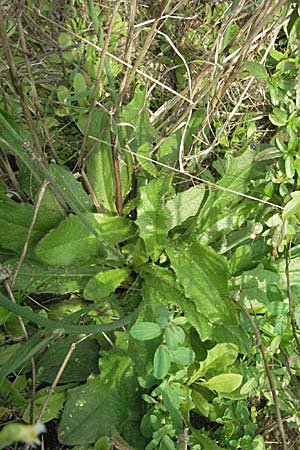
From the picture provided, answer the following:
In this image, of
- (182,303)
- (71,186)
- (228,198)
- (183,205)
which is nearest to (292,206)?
(228,198)

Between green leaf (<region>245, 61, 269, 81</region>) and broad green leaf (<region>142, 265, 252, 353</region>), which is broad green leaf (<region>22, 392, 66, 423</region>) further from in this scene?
green leaf (<region>245, 61, 269, 81</region>)

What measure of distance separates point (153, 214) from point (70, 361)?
468mm

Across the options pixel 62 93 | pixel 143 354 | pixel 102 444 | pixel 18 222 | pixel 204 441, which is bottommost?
pixel 204 441

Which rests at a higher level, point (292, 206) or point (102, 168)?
point (102, 168)

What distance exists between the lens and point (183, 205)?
1.47m

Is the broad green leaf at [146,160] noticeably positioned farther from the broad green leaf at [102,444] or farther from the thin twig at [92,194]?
the broad green leaf at [102,444]

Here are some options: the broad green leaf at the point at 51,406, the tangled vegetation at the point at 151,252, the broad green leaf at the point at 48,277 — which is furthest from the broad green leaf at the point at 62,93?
the broad green leaf at the point at 51,406

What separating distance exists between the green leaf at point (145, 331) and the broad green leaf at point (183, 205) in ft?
1.36

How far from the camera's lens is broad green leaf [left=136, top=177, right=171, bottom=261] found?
4.55 ft

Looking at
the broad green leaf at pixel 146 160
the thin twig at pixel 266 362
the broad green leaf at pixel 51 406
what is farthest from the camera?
the broad green leaf at pixel 146 160

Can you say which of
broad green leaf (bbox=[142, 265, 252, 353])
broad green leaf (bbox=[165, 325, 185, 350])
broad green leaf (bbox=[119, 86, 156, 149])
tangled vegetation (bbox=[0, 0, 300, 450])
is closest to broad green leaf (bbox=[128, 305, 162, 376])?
tangled vegetation (bbox=[0, 0, 300, 450])

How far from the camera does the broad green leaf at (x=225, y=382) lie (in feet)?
4.39

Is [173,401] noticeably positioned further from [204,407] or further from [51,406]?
[51,406]

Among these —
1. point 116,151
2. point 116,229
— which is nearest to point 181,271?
point 116,229
